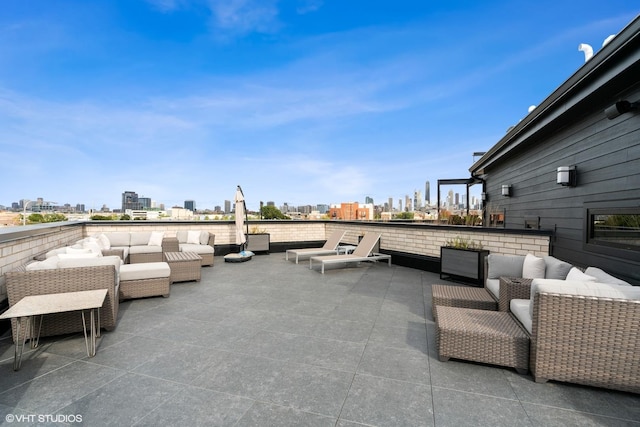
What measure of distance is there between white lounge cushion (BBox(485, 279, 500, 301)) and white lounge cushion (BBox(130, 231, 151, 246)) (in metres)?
7.18

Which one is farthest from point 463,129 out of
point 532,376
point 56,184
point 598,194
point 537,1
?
point 56,184

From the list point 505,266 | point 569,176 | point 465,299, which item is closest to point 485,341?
point 465,299

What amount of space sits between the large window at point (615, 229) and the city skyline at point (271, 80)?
181cm

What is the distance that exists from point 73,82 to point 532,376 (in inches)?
706

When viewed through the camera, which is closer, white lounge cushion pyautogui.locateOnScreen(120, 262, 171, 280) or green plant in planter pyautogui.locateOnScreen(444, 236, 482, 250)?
white lounge cushion pyautogui.locateOnScreen(120, 262, 171, 280)

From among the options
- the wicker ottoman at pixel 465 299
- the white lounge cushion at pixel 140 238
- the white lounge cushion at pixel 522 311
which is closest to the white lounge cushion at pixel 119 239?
the white lounge cushion at pixel 140 238

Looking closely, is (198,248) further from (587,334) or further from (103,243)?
(587,334)

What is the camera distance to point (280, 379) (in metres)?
2.20

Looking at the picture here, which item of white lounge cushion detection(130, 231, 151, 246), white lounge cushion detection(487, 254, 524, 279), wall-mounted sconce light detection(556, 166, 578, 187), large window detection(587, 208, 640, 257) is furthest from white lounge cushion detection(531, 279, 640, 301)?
white lounge cushion detection(130, 231, 151, 246)

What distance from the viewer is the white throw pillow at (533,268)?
3.50 metres

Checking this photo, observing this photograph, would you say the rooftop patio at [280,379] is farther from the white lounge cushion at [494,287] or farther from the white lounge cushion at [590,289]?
the white lounge cushion at [494,287]

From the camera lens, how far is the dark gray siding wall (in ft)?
10.3

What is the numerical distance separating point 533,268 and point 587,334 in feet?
5.38

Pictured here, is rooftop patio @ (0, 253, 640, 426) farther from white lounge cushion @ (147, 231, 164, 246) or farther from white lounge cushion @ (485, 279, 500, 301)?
white lounge cushion @ (147, 231, 164, 246)
